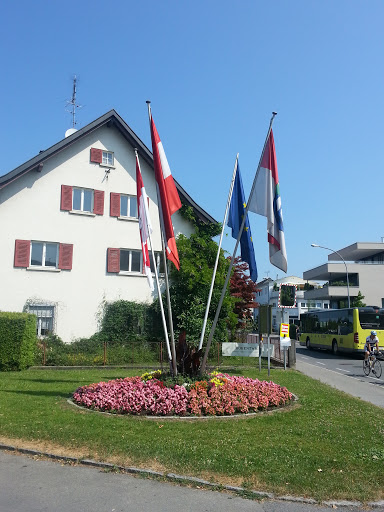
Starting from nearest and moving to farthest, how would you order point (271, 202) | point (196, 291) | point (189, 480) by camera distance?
1. point (189, 480)
2. point (271, 202)
3. point (196, 291)

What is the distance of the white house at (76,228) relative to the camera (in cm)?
2248

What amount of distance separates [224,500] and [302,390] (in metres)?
8.43

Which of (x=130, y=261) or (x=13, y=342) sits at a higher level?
(x=130, y=261)

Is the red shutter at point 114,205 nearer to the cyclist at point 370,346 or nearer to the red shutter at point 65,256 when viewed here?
Answer: the red shutter at point 65,256

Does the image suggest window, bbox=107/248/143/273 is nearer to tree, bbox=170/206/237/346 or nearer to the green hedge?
tree, bbox=170/206/237/346

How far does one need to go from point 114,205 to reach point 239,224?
42.3 feet

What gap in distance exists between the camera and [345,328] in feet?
106

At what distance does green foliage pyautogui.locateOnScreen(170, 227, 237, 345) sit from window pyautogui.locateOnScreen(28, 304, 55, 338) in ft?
18.4

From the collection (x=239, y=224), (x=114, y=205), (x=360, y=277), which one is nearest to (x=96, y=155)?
(x=114, y=205)

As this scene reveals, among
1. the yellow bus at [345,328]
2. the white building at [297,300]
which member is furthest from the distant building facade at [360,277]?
the yellow bus at [345,328]

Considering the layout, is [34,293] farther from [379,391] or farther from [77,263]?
[379,391]

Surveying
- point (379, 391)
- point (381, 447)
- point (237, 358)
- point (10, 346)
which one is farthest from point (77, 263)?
point (381, 447)

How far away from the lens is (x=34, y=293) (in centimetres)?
2264

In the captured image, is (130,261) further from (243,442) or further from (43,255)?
(243,442)
